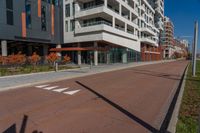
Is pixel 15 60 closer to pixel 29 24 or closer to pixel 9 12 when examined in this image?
pixel 9 12

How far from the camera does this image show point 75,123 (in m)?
5.25

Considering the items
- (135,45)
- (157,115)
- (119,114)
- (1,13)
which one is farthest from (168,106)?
(135,45)

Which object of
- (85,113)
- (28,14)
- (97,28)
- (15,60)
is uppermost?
(28,14)

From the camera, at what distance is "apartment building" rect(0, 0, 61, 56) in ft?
85.6

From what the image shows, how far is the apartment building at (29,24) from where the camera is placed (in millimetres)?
26094

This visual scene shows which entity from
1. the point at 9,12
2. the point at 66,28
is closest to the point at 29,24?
the point at 9,12

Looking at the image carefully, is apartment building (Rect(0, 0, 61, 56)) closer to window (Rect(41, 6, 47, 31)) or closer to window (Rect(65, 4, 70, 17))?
window (Rect(41, 6, 47, 31))

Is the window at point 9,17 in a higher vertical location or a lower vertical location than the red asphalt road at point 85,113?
higher

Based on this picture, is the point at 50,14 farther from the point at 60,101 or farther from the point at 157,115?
the point at 157,115

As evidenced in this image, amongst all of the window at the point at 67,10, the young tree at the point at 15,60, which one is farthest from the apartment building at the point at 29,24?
the young tree at the point at 15,60

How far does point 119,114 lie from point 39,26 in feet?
95.3

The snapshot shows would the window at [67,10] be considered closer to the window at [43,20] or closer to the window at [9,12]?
the window at [43,20]

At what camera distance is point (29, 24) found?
29.5 m

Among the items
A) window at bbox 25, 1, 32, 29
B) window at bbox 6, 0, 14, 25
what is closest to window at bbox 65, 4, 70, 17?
window at bbox 25, 1, 32, 29
